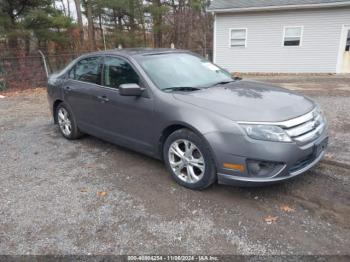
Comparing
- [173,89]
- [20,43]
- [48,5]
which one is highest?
[48,5]

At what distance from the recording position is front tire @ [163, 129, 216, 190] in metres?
3.08

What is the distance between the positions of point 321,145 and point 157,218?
194 cm

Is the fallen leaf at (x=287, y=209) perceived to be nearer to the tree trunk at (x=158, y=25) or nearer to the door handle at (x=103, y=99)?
the door handle at (x=103, y=99)

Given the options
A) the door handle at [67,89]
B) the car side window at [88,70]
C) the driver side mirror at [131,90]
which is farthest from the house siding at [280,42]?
the driver side mirror at [131,90]

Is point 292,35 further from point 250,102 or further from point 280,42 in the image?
point 250,102

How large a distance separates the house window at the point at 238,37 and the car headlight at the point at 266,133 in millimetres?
13049

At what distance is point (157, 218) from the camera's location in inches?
113

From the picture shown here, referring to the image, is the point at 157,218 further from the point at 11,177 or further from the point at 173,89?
the point at 11,177

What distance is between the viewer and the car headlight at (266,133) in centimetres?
277

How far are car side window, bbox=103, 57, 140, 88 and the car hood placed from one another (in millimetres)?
739

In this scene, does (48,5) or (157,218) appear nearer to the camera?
(157,218)

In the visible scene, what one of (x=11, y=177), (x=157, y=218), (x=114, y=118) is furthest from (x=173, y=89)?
(x=11, y=177)

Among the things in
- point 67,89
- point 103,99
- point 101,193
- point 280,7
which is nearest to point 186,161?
point 101,193

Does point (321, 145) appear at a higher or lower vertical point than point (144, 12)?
lower
